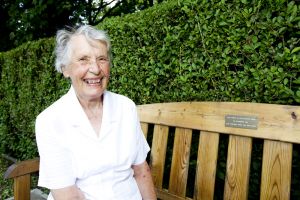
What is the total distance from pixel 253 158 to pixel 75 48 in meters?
1.47

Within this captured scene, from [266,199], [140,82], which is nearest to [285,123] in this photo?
[266,199]

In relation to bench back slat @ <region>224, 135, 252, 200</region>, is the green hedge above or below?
above

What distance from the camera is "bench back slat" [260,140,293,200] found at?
183cm

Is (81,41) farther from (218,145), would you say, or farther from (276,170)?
(276,170)

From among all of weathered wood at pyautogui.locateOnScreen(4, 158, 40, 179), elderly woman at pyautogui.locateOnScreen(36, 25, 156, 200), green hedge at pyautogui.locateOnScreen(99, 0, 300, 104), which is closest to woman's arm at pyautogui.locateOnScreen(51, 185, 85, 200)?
elderly woman at pyautogui.locateOnScreen(36, 25, 156, 200)

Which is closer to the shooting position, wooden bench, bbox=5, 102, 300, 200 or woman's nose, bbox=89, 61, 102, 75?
wooden bench, bbox=5, 102, 300, 200

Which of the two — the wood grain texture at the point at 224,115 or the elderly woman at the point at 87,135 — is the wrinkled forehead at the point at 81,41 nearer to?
the elderly woman at the point at 87,135

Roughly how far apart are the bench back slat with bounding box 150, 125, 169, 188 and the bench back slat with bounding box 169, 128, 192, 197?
12 cm

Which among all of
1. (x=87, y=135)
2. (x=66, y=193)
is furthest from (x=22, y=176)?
(x=87, y=135)

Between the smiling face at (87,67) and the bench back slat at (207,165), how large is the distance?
829 millimetres

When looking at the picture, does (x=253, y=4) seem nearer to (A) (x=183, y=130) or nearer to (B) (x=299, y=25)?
(B) (x=299, y=25)

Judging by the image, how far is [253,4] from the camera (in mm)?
2156

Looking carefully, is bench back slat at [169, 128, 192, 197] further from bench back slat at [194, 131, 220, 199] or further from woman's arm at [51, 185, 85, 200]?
woman's arm at [51, 185, 85, 200]

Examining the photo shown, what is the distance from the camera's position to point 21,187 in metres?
2.21
